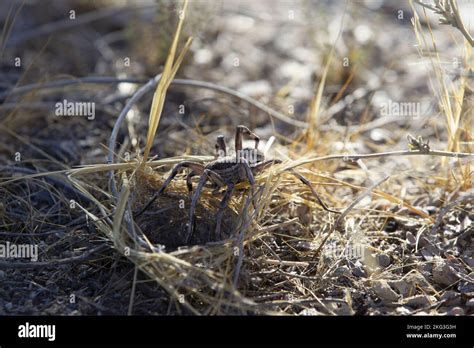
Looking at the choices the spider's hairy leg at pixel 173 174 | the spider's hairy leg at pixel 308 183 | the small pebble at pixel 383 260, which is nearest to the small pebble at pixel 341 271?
the small pebble at pixel 383 260

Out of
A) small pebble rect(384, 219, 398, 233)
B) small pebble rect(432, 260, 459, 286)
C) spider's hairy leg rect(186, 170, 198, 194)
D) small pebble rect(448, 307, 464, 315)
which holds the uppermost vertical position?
spider's hairy leg rect(186, 170, 198, 194)

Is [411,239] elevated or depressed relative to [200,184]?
depressed

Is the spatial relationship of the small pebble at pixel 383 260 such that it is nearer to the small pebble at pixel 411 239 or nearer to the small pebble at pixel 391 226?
the small pebble at pixel 411 239

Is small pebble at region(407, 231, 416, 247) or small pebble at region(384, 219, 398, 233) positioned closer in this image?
small pebble at region(407, 231, 416, 247)

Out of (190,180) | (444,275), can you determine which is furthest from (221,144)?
(444,275)

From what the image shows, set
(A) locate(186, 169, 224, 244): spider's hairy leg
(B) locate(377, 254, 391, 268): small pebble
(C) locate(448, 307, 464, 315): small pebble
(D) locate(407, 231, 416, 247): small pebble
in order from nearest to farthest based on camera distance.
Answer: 1. (C) locate(448, 307, 464, 315): small pebble
2. (A) locate(186, 169, 224, 244): spider's hairy leg
3. (B) locate(377, 254, 391, 268): small pebble
4. (D) locate(407, 231, 416, 247): small pebble

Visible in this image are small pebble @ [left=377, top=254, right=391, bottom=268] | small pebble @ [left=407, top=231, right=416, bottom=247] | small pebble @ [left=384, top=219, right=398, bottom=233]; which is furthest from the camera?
small pebble @ [left=384, top=219, right=398, bottom=233]

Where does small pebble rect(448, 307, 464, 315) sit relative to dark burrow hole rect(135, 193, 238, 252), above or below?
below

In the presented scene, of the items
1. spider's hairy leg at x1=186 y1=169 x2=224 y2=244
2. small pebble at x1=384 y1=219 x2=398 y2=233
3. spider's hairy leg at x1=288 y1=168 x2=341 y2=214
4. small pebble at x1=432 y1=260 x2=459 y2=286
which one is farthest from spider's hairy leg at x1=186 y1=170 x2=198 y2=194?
small pebble at x1=432 y1=260 x2=459 y2=286

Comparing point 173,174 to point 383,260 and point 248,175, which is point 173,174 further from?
point 383,260

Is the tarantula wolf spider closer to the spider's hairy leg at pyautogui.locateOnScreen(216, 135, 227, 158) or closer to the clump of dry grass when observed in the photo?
the clump of dry grass

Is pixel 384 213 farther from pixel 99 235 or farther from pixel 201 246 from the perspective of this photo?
pixel 99 235
